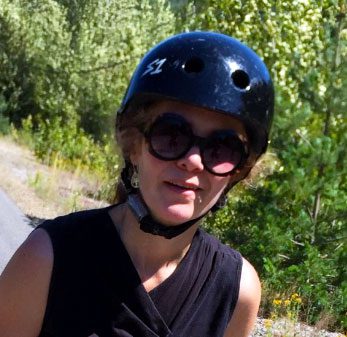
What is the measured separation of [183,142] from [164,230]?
0.21 meters

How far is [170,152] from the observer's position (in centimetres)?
202

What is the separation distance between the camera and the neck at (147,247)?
207 cm

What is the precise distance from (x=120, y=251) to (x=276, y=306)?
541cm

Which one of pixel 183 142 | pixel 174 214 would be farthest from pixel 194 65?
pixel 174 214

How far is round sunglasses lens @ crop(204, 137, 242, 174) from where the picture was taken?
203 centimetres

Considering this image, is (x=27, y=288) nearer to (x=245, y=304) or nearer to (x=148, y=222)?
(x=148, y=222)

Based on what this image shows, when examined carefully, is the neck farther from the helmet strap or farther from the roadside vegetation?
the roadside vegetation

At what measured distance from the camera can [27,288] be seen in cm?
189

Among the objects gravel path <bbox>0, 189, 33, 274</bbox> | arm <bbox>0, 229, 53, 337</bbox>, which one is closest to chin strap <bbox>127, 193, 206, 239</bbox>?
arm <bbox>0, 229, 53, 337</bbox>

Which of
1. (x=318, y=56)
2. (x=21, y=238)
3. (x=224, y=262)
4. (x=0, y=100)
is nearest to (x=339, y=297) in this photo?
(x=318, y=56)

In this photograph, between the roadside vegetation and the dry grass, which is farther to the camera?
the dry grass

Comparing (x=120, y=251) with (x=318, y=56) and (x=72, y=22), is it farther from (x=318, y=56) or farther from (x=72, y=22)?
(x=72, y=22)

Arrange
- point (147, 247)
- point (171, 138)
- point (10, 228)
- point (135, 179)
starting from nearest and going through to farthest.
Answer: point (171, 138) < point (147, 247) < point (135, 179) < point (10, 228)

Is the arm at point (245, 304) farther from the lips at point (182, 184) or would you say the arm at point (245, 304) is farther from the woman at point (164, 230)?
the lips at point (182, 184)
